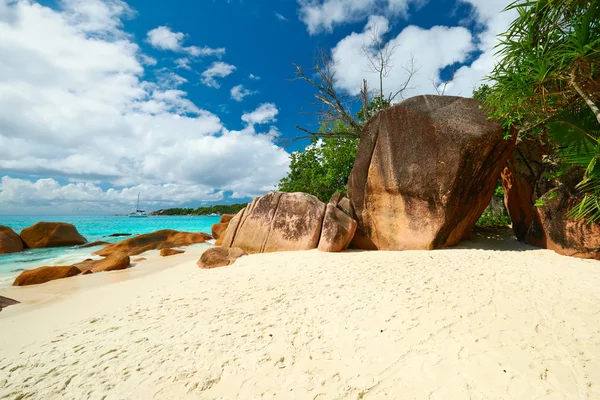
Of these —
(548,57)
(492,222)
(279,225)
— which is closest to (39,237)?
(279,225)

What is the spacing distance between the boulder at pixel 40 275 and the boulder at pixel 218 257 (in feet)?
14.2

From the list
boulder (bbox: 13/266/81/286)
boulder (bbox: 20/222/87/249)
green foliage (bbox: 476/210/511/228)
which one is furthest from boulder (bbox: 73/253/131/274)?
green foliage (bbox: 476/210/511/228)

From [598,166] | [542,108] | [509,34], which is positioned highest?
[509,34]

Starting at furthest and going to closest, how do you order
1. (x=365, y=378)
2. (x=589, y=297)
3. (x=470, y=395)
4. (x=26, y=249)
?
(x=26, y=249) → (x=589, y=297) → (x=365, y=378) → (x=470, y=395)

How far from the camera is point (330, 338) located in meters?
2.93

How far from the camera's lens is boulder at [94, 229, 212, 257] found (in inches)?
498

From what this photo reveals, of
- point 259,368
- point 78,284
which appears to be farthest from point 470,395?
point 78,284

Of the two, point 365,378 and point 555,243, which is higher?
point 555,243

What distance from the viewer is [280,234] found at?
26.5 ft

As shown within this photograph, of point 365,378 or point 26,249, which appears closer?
point 365,378

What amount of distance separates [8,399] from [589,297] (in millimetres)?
6925

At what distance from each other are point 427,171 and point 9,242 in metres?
20.4

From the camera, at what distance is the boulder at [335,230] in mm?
7266

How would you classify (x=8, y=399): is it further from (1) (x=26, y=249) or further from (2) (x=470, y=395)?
(1) (x=26, y=249)
